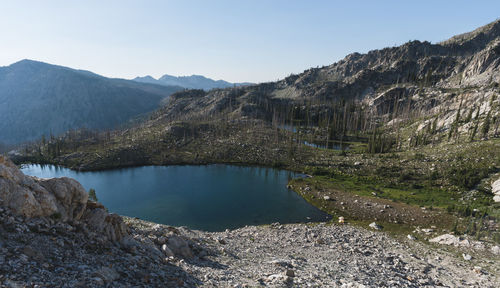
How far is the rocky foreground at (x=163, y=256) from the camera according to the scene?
14.0 metres

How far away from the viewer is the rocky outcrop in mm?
15797

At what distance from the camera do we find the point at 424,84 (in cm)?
18038

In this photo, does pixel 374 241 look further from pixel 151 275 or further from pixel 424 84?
pixel 424 84

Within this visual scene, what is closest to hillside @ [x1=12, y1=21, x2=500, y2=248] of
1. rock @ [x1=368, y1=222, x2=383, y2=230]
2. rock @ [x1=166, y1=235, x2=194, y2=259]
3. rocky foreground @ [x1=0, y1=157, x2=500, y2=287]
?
rock @ [x1=368, y1=222, x2=383, y2=230]

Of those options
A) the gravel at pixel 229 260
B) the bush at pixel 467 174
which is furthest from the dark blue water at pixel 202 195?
the bush at pixel 467 174

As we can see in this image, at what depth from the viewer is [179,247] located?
79.8ft

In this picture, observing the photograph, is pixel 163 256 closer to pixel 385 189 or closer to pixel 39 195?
pixel 39 195

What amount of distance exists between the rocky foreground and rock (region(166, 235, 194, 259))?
10cm

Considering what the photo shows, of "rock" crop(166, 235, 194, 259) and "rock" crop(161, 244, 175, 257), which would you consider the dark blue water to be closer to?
"rock" crop(166, 235, 194, 259)

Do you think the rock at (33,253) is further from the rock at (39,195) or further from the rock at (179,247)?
the rock at (179,247)

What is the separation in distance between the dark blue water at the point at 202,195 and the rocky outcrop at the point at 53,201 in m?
30.7

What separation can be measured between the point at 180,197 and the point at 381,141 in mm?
88817

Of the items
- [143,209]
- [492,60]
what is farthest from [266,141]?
[492,60]

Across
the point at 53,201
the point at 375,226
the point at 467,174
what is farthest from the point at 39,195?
the point at 467,174
